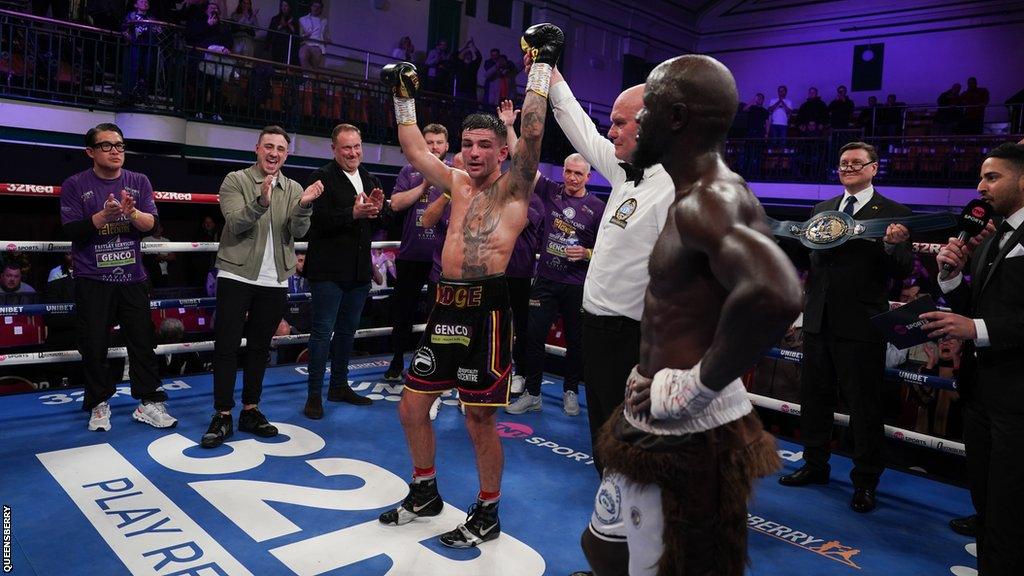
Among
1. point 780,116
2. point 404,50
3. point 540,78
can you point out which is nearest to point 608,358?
point 540,78

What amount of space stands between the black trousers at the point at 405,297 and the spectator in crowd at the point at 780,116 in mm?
10936

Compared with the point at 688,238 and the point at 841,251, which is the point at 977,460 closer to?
the point at 841,251

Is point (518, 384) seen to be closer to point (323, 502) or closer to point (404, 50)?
point (323, 502)

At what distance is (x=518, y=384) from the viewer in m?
4.91

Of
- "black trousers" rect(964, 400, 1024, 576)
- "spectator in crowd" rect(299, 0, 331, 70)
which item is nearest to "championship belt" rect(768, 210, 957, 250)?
"black trousers" rect(964, 400, 1024, 576)

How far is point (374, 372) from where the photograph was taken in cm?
536

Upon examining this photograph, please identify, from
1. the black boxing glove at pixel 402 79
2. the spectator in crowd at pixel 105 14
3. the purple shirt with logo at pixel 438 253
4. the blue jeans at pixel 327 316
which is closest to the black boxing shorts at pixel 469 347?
the black boxing glove at pixel 402 79

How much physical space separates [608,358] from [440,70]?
10.2 m

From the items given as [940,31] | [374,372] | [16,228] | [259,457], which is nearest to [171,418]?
[259,457]

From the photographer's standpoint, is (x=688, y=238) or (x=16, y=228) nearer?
(x=688, y=238)

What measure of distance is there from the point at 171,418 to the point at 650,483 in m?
3.18

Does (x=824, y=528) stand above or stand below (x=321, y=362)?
below

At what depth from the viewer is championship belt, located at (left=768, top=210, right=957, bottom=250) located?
3.24 m

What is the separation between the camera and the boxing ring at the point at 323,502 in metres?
2.61
